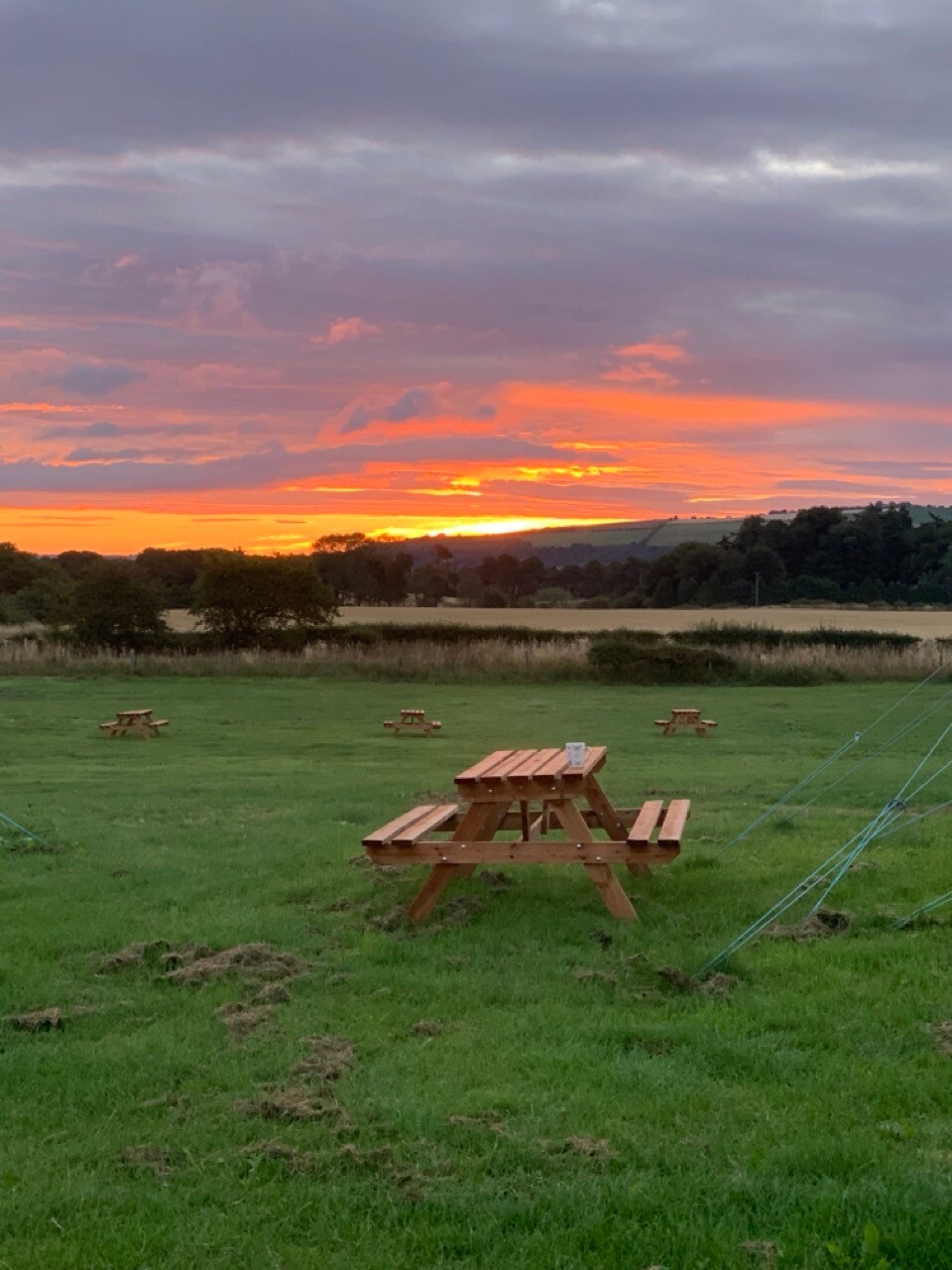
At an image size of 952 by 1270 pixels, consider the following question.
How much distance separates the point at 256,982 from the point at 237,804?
299 inches

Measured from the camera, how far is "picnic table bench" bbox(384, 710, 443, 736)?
2598 cm

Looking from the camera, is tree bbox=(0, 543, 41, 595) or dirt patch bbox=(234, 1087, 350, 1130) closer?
dirt patch bbox=(234, 1087, 350, 1130)

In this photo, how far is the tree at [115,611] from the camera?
45312 millimetres

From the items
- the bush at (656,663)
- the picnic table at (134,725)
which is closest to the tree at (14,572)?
the bush at (656,663)

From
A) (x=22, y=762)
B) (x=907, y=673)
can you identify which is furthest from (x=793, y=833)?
(x=907, y=673)

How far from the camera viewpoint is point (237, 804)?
14.3 meters

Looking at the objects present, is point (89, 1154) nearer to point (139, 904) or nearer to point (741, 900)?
point (139, 904)

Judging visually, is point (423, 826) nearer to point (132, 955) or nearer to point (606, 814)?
point (606, 814)

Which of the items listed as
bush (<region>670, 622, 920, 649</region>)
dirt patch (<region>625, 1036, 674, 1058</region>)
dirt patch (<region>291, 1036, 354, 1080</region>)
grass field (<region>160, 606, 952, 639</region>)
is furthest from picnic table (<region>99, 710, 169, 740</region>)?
grass field (<region>160, 606, 952, 639</region>)

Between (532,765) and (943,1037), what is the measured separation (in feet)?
12.2

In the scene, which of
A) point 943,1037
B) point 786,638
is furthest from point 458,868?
point 786,638

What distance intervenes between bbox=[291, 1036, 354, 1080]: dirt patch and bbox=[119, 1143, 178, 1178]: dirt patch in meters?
0.82

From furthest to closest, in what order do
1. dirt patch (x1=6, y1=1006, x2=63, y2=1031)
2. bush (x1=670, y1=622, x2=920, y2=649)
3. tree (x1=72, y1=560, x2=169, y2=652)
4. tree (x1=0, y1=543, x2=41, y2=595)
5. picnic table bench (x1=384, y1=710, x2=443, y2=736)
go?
tree (x1=0, y1=543, x2=41, y2=595)
tree (x1=72, y1=560, x2=169, y2=652)
bush (x1=670, y1=622, x2=920, y2=649)
picnic table bench (x1=384, y1=710, x2=443, y2=736)
dirt patch (x1=6, y1=1006, x2=63, y2=1031)

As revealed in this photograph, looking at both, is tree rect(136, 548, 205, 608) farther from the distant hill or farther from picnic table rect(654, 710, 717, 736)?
picnic table rect(654, 710, 717, 736)
